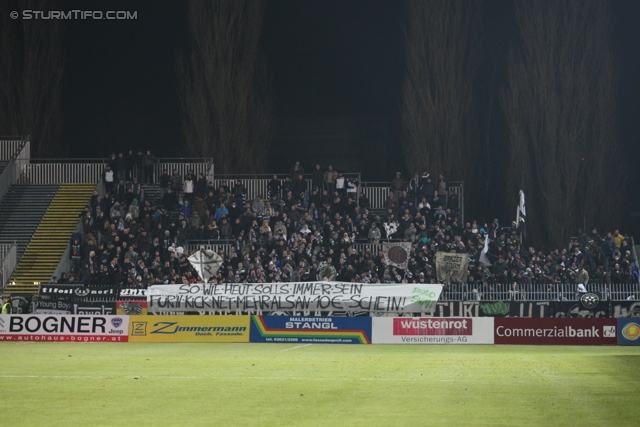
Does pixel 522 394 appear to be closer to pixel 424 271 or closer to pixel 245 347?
pixel 245 347

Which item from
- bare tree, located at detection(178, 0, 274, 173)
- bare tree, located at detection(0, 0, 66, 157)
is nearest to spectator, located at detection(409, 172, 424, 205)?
bare tree, located at detection(178, 0, 274, 173)

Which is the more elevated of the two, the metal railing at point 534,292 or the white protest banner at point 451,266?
the white protest banner at point 451,266

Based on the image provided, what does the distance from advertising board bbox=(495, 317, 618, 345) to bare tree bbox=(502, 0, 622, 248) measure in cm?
1839

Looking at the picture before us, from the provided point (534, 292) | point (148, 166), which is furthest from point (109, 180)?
point (534, 292)

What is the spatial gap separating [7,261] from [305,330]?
1692 centimetres

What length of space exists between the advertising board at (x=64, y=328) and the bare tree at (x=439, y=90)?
23.0 metres

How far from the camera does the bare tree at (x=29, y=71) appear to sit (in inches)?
2020

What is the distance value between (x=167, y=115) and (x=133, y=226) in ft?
61.0

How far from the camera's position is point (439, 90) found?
163 ft

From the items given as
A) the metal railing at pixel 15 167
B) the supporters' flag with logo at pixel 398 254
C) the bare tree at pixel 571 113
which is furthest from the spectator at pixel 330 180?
the metal railing at pixel 15 167

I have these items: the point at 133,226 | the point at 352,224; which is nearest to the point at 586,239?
the point at 352,224

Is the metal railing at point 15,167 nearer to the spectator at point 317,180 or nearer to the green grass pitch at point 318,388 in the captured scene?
the spectator at point 317,180

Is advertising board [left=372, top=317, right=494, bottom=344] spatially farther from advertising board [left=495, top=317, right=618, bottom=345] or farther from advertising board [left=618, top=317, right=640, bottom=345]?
advertising board [left=618, top=317, right=640, bottom=345]

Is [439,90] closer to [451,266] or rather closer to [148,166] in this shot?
[451,266]
